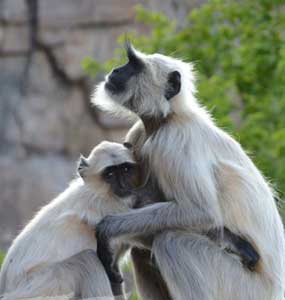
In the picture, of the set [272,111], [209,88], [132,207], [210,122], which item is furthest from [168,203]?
[272,111]

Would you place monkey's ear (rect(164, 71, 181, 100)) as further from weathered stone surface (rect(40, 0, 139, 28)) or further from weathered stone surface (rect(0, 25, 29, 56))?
weathered stone surface (rect(0, 25, 29, 56))

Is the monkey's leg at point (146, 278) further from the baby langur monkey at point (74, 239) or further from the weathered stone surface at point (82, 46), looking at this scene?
the weathered stone surface at point (82, 46)

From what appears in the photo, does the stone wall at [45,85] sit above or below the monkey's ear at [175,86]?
below

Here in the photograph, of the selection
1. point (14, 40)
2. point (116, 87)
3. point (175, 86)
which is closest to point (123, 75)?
point (116, 87)

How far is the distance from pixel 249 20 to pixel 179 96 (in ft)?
24.4

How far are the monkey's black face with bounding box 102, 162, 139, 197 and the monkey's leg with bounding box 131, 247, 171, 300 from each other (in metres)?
0.37

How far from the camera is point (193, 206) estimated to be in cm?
570

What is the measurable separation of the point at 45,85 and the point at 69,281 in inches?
462

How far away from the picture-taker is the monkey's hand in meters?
5.65

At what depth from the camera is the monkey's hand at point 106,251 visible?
18.5ft

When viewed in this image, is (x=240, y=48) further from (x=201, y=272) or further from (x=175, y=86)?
(x=201, y=272)

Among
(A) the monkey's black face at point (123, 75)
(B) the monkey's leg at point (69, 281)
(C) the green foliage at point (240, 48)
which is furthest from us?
(C) the green foliage at point (240, 48)

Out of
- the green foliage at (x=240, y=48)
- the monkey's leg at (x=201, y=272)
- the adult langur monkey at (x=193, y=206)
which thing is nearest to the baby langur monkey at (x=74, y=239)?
the adult langur monkey at (x=193, y=206)

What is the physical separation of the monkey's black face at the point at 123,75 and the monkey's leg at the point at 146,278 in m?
0.93
